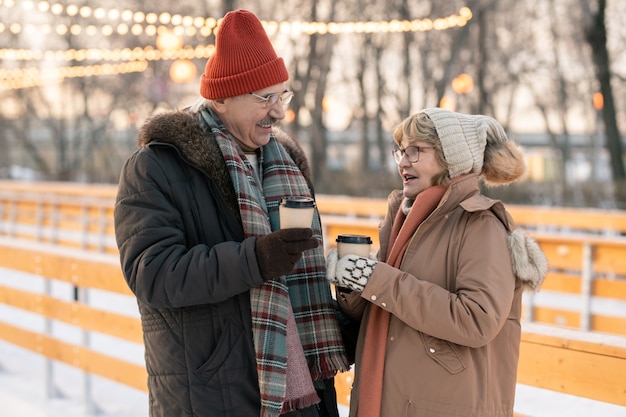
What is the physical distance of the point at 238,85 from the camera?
8.37 ft

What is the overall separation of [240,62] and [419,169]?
60cm

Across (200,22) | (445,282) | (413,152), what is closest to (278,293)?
(445,282)

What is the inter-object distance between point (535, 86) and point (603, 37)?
37.2 feet

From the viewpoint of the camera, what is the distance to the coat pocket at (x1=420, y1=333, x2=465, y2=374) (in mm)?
2408

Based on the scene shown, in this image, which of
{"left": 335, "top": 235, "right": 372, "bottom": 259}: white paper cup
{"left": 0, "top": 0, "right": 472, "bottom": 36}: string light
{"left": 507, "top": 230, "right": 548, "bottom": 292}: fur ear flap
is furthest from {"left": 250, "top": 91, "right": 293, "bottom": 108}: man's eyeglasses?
{"left": 0, "top": 0, "right": 472, "bottom": 36}: string light

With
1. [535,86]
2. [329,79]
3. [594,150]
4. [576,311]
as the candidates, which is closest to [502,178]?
[576,311]

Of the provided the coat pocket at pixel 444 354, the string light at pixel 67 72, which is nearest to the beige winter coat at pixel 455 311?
the coat pocket at pixel 444 354

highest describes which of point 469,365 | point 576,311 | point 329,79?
point 329,79

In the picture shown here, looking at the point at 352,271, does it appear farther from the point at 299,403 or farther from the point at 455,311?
the point at 299,403

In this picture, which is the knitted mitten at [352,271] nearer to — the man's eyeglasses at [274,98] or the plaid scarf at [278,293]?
the plaid scarf at [278,293]

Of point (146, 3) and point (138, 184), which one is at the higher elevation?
point (146, 3)

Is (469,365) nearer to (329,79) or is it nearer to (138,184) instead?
(138,184)

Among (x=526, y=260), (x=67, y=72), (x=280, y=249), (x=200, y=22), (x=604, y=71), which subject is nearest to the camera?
(x=280, y=249)

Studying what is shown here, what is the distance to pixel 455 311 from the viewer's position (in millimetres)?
2318
